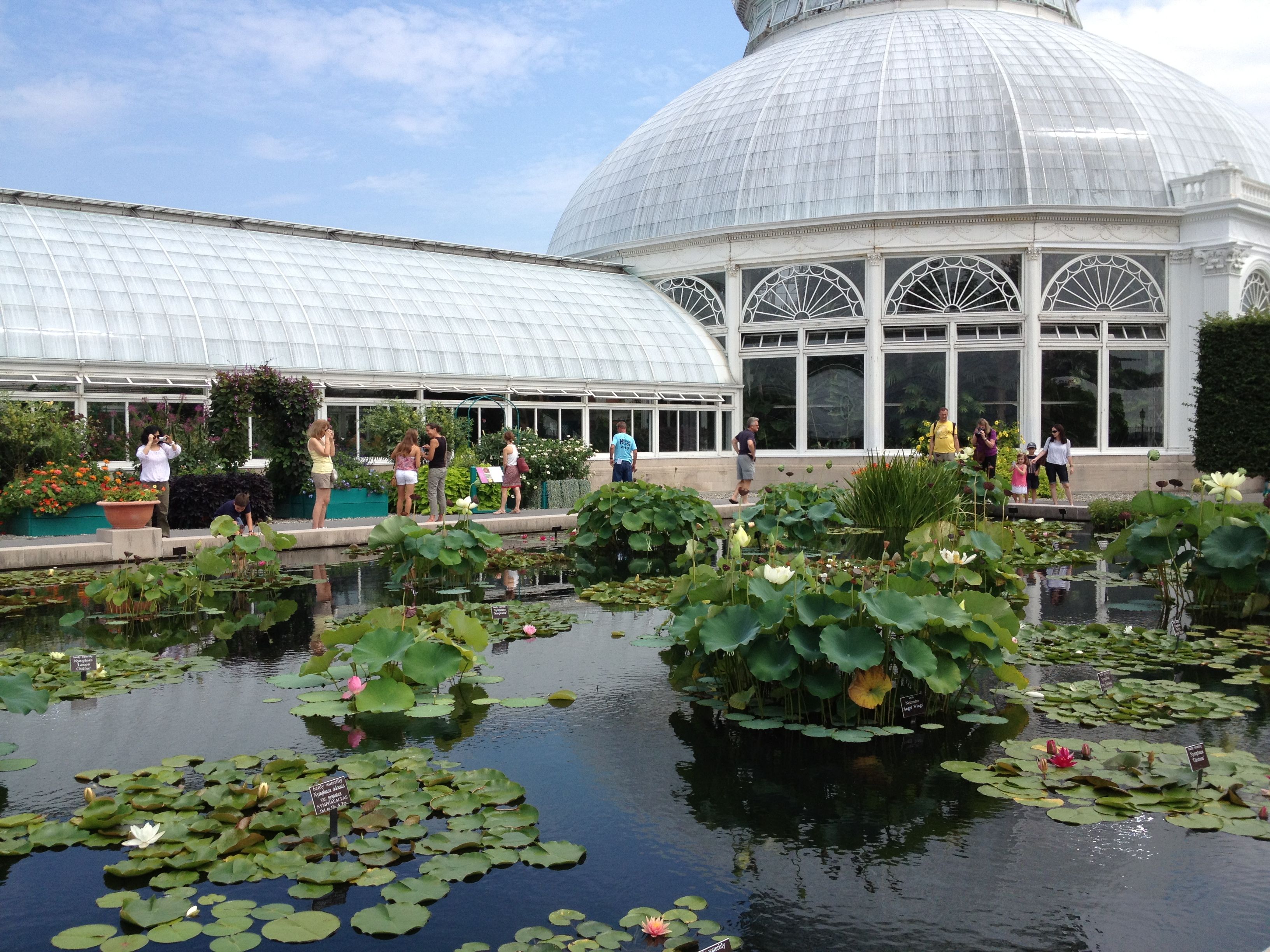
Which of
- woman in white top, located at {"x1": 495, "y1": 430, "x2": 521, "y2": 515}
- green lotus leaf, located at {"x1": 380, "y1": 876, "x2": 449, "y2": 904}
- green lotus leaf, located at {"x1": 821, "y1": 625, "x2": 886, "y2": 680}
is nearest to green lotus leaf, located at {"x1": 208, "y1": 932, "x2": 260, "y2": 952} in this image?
green lotus leaf, located at {"x1": 380, "y1": 876, "x2": 449, "y2": 904}

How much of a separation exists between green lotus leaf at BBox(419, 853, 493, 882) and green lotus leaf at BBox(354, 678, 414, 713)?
191 cm

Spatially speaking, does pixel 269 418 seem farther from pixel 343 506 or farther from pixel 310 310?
pixel 310 310

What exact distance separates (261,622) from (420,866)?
5691 millimetres

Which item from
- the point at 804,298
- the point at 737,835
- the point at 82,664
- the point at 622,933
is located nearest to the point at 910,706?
the point at 737,835

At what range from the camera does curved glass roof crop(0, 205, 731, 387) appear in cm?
2009

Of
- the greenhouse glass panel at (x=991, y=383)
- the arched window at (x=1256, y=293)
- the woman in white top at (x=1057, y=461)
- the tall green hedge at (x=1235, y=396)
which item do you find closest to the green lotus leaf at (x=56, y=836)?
the woman in white top at (x=1057, y=461)

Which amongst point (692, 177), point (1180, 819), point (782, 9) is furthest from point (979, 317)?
point (1180, 819)

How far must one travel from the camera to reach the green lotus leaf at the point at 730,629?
18.9ft

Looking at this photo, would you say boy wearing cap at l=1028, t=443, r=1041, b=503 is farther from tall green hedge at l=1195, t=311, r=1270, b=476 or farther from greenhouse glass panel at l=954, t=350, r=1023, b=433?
tall green hedge at l=1195, t=311, r=1270, b=476

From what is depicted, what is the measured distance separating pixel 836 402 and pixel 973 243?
5.75 m

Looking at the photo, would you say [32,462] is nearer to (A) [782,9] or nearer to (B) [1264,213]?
(B) [1264,213]

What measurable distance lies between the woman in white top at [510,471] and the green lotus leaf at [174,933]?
16.3 m

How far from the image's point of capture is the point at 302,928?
352cm

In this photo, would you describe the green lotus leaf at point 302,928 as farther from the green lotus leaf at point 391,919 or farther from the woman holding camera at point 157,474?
the woman holding camera at point 157,474
